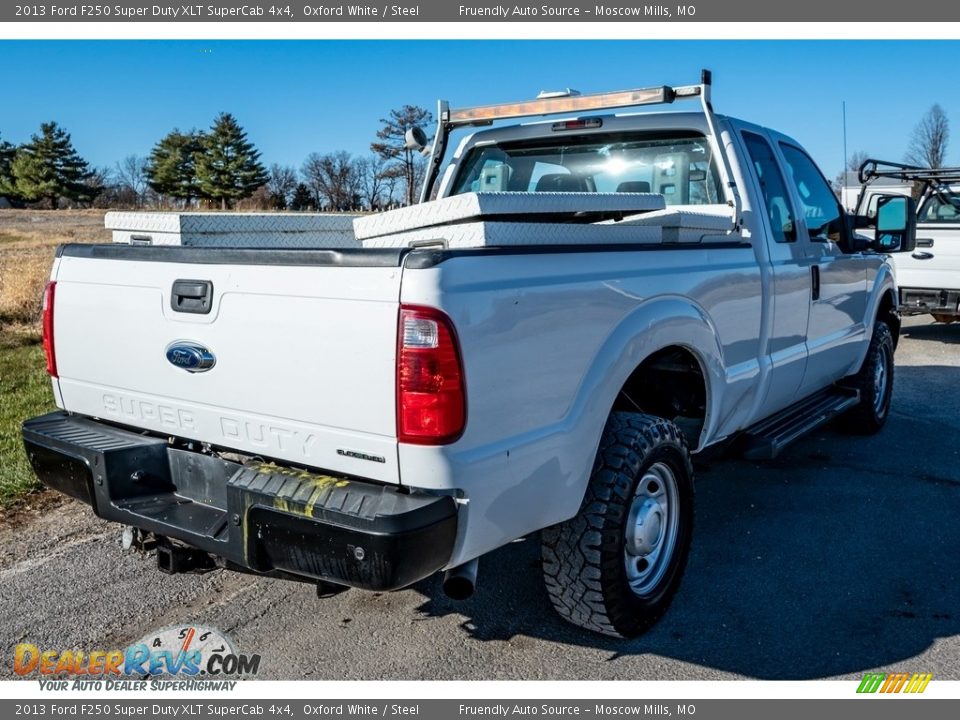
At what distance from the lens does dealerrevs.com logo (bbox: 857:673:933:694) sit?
3090 millimetres

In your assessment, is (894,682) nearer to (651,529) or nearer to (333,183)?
(651,529)

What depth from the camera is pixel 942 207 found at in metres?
11.0

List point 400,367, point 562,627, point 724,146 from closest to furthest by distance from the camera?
point 400,367 < point 562,627 < point 724,146

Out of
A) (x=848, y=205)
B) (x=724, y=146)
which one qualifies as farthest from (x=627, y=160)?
(x=848, y=205)

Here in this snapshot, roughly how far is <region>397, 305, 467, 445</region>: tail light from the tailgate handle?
79cm

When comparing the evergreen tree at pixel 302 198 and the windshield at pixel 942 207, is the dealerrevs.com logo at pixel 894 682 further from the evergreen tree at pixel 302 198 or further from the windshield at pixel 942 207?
the evergreen tree at pixel 302 198

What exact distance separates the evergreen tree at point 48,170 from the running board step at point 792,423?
9966cm

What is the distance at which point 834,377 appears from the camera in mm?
5652

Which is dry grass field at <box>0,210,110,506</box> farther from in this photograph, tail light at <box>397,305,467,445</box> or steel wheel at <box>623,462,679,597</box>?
A: steel wheel at <box>623,462,679,597</box>

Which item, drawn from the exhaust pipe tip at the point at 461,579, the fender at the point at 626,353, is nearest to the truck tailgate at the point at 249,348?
the exhaust pipe tip at the point at 461,579

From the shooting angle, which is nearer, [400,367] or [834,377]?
[400,367]

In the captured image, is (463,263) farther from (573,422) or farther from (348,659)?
(348,659)

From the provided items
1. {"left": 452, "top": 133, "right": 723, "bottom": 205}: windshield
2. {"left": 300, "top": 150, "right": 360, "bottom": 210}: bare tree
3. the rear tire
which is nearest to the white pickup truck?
{"left": 452, "top": 133, "right": 723, "bottom": 205}: windshield

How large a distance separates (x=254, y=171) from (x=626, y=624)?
100412 millimetres
